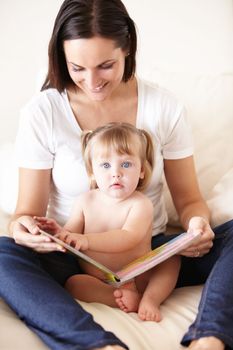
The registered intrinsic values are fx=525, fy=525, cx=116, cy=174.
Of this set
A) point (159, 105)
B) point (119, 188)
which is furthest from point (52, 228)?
point (159, 105)

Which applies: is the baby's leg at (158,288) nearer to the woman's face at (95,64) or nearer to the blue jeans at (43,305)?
the blue jeans at (43,305)

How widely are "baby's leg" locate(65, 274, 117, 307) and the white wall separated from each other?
0.85 m

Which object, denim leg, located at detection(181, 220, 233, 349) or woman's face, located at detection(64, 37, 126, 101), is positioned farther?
woman's face, located at detection(64, 37, 126, 101)

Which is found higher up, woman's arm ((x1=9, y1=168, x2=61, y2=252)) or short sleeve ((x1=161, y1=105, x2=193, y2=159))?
short sleeve ((x1=161, y1=105, x2=193, y2=159))

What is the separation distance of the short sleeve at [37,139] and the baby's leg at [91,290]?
0.99ft

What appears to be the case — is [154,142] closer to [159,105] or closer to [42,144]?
[159,105]

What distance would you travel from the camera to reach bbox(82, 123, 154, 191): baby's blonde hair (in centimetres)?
121

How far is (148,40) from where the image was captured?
77.0 inches

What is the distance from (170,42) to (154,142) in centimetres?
73

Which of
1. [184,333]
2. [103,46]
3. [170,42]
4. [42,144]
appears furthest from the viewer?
[170,42]

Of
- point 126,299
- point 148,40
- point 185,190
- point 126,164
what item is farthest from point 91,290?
point 148,40

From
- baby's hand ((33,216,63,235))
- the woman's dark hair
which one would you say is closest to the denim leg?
baby's hand ((33,216,63,235))

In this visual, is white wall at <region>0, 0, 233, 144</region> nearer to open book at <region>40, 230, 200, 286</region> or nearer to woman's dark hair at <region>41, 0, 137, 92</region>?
woman's dark hair at <region>41, 0, 137, 92</region>

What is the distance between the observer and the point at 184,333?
104 centimetres
